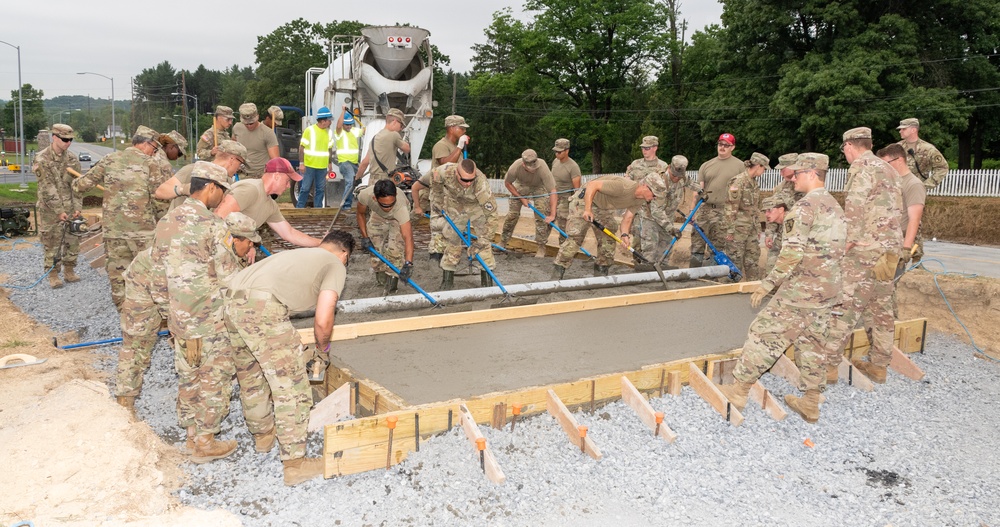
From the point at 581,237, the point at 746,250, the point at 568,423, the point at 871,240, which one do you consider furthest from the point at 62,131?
the point at 871,240

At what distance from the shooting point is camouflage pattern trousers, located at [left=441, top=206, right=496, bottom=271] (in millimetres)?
7043

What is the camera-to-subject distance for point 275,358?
3576 mm

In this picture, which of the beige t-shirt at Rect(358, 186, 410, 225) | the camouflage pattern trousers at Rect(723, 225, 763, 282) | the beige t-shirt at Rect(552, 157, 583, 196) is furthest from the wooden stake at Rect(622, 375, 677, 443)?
the beige t-shirt at Rect(552, 157, 583, 196)

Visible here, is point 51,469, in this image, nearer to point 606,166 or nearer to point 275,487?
point 275,487

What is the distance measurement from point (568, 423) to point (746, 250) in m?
5.19

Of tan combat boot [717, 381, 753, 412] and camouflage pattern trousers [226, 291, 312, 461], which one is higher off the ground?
camouflage pattern trousers [226, 291, 312, 461]

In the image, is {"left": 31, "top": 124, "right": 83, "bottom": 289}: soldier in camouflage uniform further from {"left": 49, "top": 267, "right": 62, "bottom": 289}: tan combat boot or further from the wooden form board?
the wooden form board

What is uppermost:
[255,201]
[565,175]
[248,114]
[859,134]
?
[248,114]

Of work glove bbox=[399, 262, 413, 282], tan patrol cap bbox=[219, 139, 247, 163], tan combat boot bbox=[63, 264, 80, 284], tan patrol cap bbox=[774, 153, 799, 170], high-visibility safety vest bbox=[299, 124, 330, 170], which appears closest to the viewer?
tan patrol cap bbox=[219, 139, 247, 163]

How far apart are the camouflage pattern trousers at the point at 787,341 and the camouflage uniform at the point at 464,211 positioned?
314 cm

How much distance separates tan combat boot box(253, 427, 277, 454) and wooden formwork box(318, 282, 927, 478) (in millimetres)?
521

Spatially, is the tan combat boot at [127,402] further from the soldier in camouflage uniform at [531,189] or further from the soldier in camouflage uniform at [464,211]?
the soldier in camouflage uniform at [531,189]

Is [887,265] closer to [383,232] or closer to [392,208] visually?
[392,208]

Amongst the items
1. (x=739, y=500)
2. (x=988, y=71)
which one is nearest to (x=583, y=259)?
(x=739, y=500)
